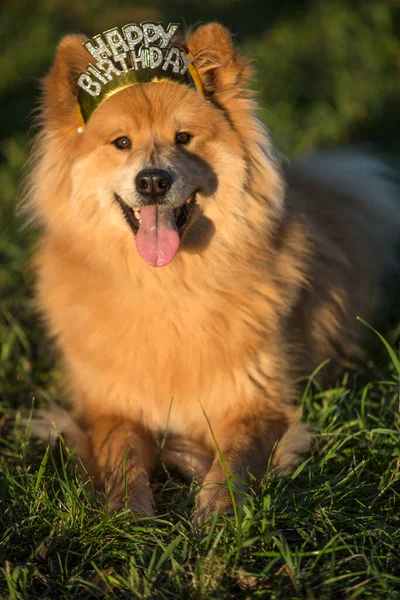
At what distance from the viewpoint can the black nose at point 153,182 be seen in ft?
9.39

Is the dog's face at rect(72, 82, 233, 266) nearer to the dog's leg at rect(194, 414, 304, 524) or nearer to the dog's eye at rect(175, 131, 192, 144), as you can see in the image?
the dog's eye at rect(175, 131, 192, 144)

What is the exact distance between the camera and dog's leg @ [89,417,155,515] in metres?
2.70

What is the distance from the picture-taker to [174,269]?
3.09m

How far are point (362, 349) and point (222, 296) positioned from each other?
1292 mm

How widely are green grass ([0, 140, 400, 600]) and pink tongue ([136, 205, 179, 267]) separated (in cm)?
96

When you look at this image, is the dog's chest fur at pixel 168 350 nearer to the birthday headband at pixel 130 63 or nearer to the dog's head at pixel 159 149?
the dog's head at pixel 159 149

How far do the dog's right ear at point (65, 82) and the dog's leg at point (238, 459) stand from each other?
1.59m

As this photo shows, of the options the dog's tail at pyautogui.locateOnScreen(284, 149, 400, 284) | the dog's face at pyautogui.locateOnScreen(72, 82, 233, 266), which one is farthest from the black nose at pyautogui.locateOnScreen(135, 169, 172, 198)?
the dog's tail at pyautogui.locateOnScreen(284, 149, 400, 284)

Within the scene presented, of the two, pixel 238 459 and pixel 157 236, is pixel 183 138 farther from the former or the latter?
pixel 238 459

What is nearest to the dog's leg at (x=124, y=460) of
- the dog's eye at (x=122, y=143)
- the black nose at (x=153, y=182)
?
the black nose at (x=153, y=182)

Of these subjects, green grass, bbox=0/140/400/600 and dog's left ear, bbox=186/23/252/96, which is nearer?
green grass, bbox=0/140/400/600

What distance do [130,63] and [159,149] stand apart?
0.41 meters

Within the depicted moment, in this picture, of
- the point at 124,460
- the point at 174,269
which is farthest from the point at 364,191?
the point at 124,460

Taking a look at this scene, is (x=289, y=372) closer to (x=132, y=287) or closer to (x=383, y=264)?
(x=132, y=287)
